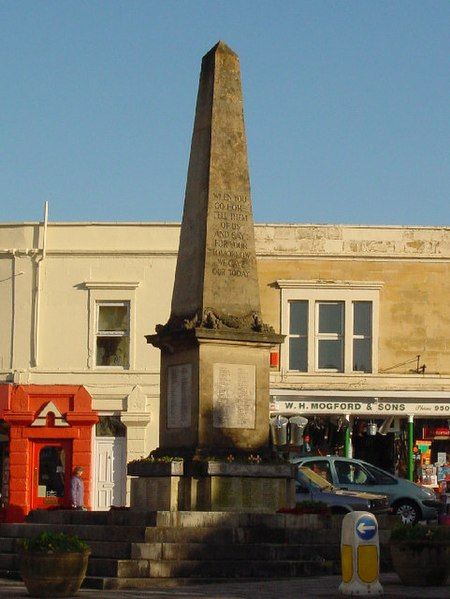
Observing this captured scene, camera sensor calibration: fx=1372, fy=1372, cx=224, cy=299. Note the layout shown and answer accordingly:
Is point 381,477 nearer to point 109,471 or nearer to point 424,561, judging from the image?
point 109,471

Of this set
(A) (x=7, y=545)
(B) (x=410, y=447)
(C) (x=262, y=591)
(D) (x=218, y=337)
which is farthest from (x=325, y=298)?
(C) (x=262, y=591)

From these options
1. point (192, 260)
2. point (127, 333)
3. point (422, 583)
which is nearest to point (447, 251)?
point (127, 333)

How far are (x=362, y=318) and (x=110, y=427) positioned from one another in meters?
7.35

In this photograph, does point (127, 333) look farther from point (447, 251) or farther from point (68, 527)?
point (68, 527)

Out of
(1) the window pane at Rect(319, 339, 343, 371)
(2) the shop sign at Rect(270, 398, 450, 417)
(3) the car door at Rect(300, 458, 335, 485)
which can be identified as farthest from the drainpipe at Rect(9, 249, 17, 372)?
(3) the car door at Rect(300, 458, 335, 485)

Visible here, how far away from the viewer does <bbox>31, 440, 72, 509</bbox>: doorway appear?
36.2 meters

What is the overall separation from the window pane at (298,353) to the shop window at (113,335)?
439 cm

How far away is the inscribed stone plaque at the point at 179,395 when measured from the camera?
20812 millimetres

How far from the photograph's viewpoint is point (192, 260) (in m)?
21.3

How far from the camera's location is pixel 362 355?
3681cm

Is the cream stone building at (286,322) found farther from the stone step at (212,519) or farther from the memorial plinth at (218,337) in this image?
the stone step at (212,519)

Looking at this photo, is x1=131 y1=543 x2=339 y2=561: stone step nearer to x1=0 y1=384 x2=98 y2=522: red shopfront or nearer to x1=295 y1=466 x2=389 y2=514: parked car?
x1=295 y1=466 x2=389 y2=514: parked car

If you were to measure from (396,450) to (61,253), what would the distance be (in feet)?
34.5

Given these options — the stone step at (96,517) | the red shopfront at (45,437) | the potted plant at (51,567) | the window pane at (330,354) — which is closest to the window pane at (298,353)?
the window pane at (330,354)
